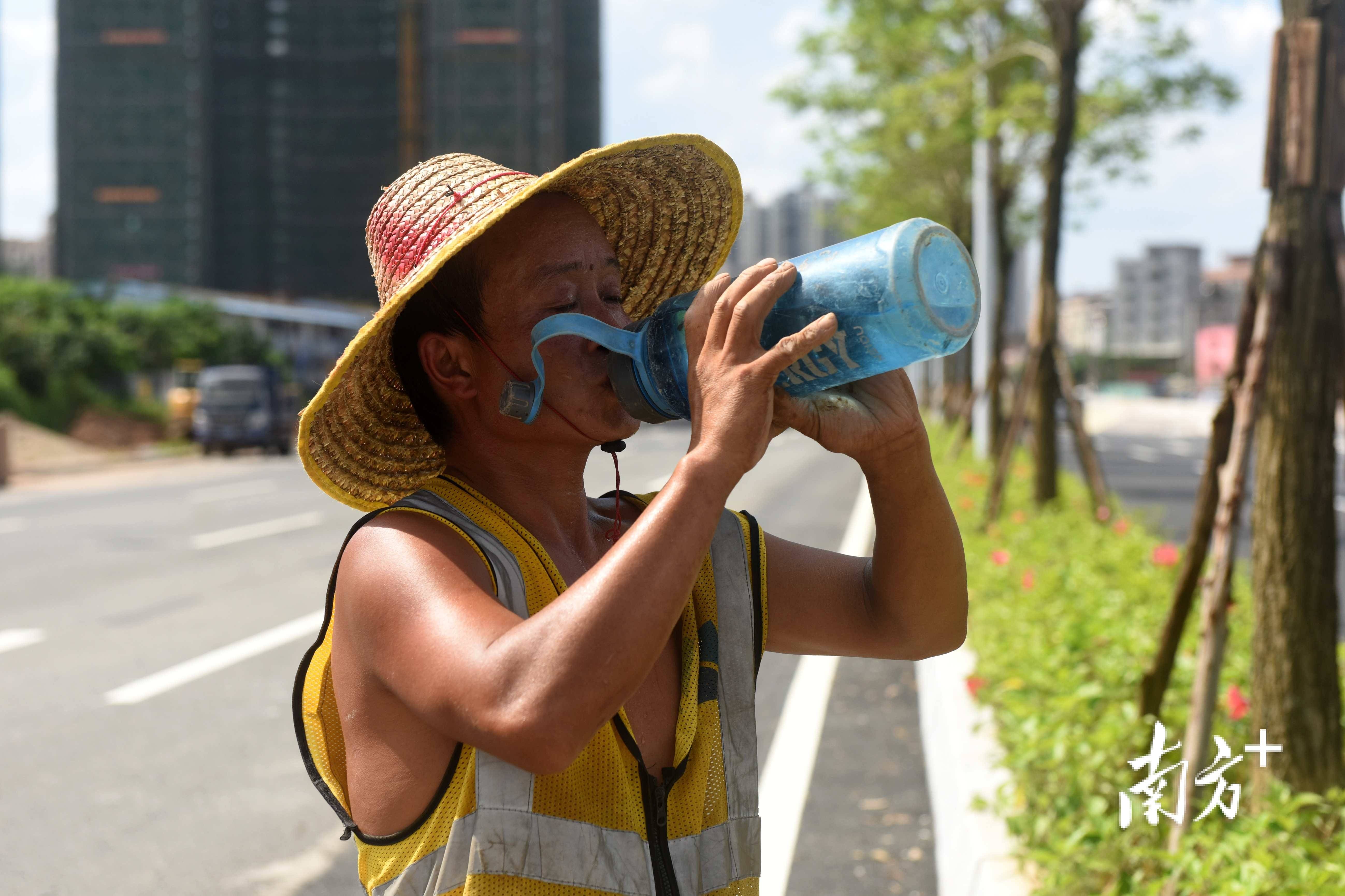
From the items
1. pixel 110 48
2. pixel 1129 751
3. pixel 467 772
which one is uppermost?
pixel 110 48

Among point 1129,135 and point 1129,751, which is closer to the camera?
point 1129,751

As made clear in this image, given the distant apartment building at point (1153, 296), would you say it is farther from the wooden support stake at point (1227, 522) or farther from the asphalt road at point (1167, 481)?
the wooden support stake at point (1227, 522)

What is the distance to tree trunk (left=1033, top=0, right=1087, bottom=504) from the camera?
908 centimetres

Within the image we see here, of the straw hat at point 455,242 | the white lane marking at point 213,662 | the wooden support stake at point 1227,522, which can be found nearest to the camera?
the straw hat at point 455,242

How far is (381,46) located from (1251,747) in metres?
81.2

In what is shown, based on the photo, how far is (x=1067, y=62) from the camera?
909 centimetres

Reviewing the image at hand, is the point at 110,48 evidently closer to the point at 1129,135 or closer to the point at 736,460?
the point at 1129,135

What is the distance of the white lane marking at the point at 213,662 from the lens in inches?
241

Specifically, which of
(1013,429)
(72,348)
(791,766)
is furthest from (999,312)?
(72,348)

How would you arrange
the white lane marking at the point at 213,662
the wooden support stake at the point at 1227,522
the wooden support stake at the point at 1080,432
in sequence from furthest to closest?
the wooden support stake at the point at 1080,432, the white lane marking at the point at 213,662, the wooden support stake at the point at 1227,522

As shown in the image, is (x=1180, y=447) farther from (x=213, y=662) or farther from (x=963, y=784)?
(x=963, y=784)

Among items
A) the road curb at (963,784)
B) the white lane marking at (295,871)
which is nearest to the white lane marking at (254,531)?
the white lane marking at (295,871)

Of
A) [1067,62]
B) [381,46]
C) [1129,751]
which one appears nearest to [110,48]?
[381,46]

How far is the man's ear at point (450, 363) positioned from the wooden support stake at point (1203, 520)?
254 cm
